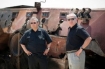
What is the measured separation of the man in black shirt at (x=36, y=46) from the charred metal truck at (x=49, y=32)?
903 millimetres

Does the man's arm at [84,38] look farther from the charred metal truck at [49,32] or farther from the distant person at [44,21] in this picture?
the distant person at [44,21]

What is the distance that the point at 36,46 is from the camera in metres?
4.93

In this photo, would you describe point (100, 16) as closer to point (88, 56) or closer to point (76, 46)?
point (88, 56)

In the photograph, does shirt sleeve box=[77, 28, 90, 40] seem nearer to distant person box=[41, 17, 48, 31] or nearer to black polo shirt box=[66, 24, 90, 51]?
black polo shirt box=[66, 24, 90, 51]

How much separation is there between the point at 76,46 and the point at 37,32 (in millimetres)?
1068

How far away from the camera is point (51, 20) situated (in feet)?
22.7

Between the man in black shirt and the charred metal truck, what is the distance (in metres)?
0.90

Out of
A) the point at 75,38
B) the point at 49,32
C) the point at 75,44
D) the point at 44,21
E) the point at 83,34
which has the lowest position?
the point at 49,32

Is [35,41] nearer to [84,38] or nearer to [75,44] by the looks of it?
[75,44]

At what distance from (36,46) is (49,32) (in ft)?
5.65

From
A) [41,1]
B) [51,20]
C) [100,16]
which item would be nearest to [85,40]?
[100,16]

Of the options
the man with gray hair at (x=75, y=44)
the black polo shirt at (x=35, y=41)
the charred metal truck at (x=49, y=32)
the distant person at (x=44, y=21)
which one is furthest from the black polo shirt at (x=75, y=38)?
the distant person at (x=44, y=21)

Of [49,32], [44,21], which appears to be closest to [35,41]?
[49,32]

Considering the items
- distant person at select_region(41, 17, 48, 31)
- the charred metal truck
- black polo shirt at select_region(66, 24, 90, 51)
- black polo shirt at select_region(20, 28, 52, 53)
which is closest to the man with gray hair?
black polo shirt at select_region(66, 24, 90, 51)
